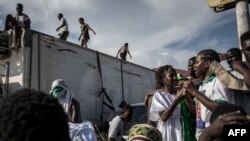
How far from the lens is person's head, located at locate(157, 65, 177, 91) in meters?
3.47

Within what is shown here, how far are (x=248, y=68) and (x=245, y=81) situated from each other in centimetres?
12

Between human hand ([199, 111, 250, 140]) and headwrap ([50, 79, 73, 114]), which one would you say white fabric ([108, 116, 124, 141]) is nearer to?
headwrap ([50, 79, 73, 114])

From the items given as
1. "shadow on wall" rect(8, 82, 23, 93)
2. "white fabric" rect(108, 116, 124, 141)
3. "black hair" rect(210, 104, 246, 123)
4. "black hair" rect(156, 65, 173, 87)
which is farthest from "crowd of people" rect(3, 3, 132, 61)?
"black hair" rect(210, 104, 246, 123)

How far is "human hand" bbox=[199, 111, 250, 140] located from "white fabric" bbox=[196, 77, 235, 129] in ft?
3.38

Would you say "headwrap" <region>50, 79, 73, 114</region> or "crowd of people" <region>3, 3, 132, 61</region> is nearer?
"headwrap" <region>50, 79, 73, 114</region>

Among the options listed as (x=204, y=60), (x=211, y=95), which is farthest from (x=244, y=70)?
(x=204, y=60)

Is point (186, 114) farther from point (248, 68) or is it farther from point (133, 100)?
point (133, 100)

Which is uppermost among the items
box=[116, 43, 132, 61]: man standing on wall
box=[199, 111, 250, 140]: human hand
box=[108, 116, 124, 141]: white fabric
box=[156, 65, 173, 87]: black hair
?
box=[116, 43, 132, 61]: man standing on wall

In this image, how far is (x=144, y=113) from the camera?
630cm

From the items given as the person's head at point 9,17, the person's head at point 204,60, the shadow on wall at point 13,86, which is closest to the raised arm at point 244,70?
the person's head at point 204,60

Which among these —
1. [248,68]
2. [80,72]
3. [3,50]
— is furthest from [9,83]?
[248,68]

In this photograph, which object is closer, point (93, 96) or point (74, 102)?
point (74, 102)

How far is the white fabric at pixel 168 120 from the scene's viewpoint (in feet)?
10.9

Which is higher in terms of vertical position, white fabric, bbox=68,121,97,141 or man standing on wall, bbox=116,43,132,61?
man standing on wall, bbox=116,43,132,61
